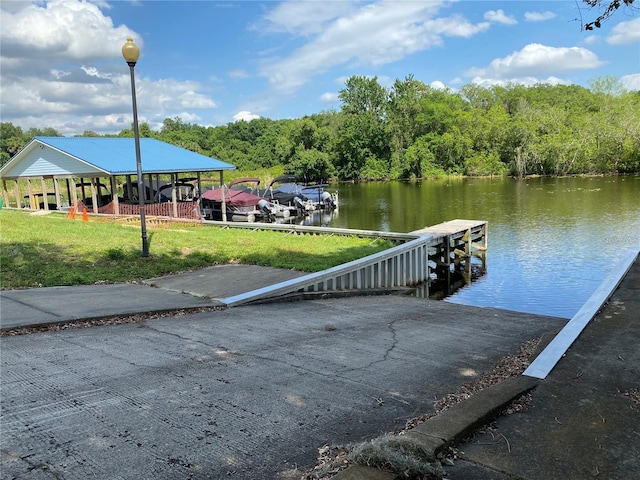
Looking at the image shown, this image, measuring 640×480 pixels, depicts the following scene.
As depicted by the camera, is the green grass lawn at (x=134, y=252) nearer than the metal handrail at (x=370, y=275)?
No

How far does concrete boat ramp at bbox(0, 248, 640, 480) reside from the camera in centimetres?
320

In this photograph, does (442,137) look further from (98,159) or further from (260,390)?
(260,390)

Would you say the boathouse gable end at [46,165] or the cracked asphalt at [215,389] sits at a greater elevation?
the boathouse gable end at [46,165]

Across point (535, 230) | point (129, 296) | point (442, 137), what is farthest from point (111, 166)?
point (442, 137)

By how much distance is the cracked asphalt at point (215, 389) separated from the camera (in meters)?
3.28

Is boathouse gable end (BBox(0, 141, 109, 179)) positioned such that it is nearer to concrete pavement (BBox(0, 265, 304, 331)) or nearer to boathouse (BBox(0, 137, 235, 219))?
boathouse (BBox(0, 137, 235, 219))

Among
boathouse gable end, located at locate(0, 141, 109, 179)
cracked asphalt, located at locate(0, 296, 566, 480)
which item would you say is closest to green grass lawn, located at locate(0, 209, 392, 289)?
cracked asphalt, located at locate(0, 296, 566, 480)

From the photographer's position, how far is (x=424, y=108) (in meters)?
82.8

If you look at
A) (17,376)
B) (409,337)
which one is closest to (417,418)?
(409,337)

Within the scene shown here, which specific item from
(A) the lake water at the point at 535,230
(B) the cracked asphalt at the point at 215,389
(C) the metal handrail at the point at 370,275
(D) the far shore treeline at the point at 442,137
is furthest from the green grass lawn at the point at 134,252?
(D) the far shore treeline at the point at 442,137

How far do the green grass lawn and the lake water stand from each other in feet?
15.9

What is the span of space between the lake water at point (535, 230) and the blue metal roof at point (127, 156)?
10.1 meters

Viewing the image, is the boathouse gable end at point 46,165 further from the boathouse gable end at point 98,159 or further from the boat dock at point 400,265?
the boat dock at point 400,265

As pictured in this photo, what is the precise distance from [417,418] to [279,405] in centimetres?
113
